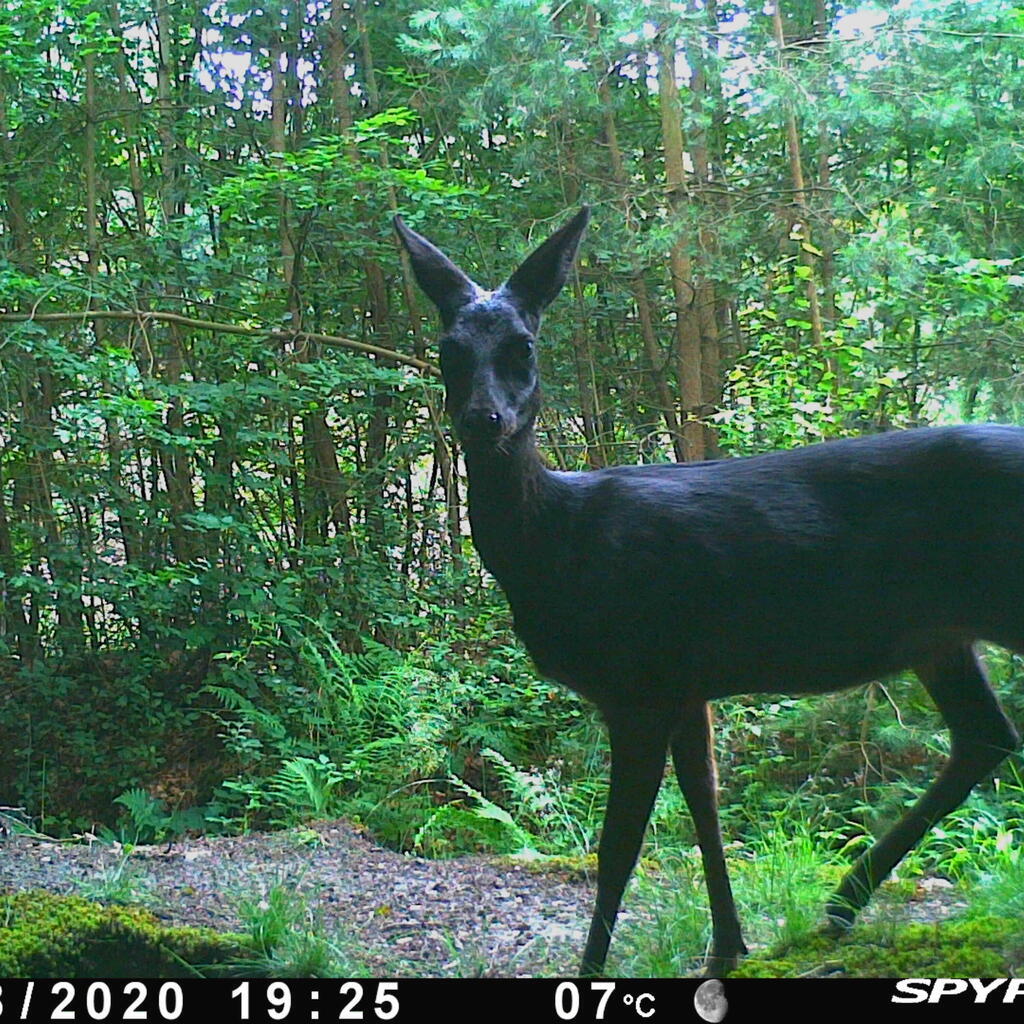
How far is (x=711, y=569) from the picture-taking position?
330 cm

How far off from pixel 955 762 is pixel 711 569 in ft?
3.13

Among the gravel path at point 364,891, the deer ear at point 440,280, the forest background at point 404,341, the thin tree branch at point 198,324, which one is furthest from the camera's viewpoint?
the thin tree branch at point 198,324

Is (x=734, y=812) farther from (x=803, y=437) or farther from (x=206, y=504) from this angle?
(x=206, y=504)

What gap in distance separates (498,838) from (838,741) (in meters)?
1.76

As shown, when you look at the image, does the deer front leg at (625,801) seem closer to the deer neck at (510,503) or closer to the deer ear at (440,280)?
the deer neck at (510,503)

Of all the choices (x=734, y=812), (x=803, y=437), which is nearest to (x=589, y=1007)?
(x=734, y=812)

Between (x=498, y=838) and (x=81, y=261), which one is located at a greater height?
(x=81, y=261)

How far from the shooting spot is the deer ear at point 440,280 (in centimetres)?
346

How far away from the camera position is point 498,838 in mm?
5496

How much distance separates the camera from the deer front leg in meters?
3.22

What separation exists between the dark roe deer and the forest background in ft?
6.69

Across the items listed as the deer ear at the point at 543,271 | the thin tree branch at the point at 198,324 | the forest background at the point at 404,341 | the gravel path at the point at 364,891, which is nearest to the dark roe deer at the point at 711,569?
the deer ear at the point at 543,271

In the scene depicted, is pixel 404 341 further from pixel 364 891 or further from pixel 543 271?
pixel 543 271

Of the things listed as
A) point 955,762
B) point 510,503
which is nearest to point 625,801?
point 510,503
